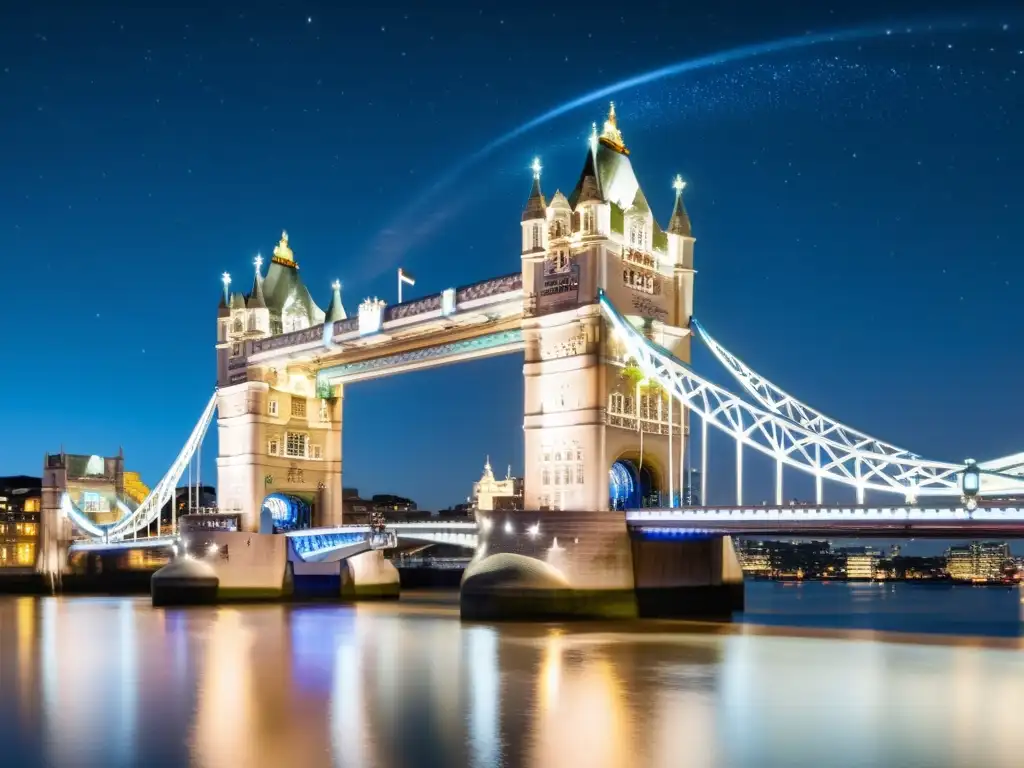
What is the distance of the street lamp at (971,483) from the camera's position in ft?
86.6

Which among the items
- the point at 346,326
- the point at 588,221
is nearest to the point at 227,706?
the point at 588,221

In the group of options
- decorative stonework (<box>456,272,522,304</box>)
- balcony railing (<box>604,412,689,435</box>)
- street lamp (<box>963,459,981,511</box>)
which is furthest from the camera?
decorative stonework (<box>456,272,522,304</box>)

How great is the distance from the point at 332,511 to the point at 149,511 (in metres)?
12.8

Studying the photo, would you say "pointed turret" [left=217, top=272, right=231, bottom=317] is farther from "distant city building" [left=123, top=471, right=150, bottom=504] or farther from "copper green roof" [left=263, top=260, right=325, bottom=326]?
"distant city building" [left=123, top=471, right=150, bottom=504]

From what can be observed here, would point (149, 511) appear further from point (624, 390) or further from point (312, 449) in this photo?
point (624, 390)

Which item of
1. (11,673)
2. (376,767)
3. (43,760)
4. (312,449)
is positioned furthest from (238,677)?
(312,449)

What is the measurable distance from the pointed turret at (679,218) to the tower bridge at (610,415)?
0.05 meters

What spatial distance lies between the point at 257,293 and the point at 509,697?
33587 millimetres

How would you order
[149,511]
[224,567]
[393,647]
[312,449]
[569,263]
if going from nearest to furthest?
[393,647]
[569,263]
[224,567]
[312,449]
[149,511]

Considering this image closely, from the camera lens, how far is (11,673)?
78.6 feet

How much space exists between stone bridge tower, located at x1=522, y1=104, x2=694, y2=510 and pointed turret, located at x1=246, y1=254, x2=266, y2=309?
16978mm

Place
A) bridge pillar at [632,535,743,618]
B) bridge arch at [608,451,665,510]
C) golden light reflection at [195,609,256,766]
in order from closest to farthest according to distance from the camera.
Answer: golden light reflection at [195,609,256,766]
bridge pillar at [632,535,743,618]
bridge arch at [608,451,665,510]

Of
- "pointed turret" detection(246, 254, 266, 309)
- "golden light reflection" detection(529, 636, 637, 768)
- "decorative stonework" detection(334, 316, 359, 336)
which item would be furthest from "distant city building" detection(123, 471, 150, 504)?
"golden light reflection" detection(529, 636, 637, 768)

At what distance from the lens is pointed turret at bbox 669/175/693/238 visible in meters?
38.4
